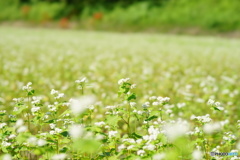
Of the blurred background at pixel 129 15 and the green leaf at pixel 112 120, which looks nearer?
the green leaf at pixel 112 120

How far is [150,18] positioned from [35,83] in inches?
1056

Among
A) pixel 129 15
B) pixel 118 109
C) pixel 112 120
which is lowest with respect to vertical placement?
pixel 112 120

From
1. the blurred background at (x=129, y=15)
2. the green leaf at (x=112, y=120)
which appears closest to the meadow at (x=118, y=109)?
the green leaf at (x=112, y=120)

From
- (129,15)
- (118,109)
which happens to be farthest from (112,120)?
(129,15)

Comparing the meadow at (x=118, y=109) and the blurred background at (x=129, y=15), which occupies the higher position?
the blurred background at (x=129, y=15)

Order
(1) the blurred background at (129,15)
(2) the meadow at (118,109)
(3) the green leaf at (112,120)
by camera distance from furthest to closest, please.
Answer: (1) the blurred background at (129,15) < (3) the green leaf at (112,120) < (2) the meadow at (118,109)

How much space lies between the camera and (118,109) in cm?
269

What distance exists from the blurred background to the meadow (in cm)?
1680

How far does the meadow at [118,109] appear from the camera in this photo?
7.43 feet

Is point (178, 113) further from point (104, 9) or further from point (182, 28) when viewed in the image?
point (104, 9)

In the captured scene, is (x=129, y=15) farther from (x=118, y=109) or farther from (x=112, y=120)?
(x=112, y=120)

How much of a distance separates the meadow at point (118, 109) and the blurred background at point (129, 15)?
1680 centimetres

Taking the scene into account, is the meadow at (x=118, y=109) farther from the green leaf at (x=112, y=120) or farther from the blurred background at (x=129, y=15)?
the blurred background at (x=129, y=15)

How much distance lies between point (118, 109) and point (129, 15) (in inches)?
1278
